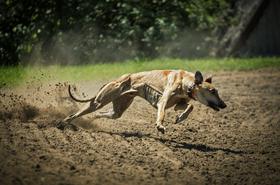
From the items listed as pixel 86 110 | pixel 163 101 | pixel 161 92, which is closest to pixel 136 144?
pixel 163 101

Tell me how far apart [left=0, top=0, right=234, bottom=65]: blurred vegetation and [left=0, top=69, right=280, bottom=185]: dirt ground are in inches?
203

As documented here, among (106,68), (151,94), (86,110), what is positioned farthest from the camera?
(106,68)

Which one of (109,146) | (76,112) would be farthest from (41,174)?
(76,112)

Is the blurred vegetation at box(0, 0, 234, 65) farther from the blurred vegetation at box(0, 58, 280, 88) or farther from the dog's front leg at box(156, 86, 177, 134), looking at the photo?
the dog's front leg at box(156, 86, 177, 134)

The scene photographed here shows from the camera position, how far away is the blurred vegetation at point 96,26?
18.0 metres

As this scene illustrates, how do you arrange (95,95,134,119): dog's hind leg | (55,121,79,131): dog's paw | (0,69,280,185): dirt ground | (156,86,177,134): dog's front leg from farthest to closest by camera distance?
(95,95,134,119): dog's hind leg < (55,121,79,131): dog's paw < (156,86,177,134): dog's front leg < (0,69,280,185): dirt ground

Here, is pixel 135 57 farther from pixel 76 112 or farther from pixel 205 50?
pixel 76 112

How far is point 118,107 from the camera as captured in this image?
32.8 feet

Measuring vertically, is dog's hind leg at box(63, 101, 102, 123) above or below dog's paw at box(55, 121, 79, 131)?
above

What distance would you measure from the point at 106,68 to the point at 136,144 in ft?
25.6

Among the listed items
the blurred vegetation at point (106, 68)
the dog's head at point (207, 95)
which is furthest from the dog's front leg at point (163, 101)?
the blurred vegetation at point (106, 68)

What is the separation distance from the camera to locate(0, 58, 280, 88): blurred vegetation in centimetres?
1414

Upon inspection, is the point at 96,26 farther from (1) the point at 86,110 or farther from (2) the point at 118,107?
(1) the point at 86,110

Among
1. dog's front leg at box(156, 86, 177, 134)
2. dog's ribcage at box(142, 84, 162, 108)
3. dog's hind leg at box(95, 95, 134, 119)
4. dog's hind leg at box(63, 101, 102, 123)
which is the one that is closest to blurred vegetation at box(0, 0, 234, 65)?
dog's hind leg at box(95, 95, 134, 119)
